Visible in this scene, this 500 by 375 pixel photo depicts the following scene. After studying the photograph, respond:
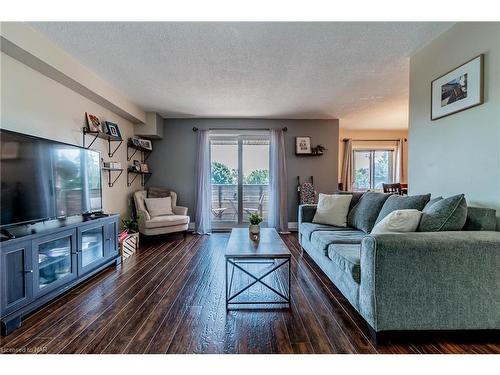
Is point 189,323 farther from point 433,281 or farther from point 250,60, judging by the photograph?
point 250,60

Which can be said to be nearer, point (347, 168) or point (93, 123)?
point (93, 123)

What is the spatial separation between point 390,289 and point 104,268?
118 inches

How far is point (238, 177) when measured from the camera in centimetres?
567

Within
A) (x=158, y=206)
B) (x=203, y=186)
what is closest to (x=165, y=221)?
(x=158, y=206)

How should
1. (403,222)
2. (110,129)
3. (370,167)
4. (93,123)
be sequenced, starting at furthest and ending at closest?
1. (370,167)
2. (110,129)
3. (93,123)
4. (403,222)

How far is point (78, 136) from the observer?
3270 millimetres

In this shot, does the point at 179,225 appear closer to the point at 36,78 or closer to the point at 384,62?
the point at 36,78

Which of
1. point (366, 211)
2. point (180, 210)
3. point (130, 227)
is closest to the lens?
point (366, 211)

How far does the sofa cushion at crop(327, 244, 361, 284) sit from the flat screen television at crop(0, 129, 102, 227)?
8.46ft

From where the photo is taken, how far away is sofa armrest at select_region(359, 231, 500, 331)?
1.59 m

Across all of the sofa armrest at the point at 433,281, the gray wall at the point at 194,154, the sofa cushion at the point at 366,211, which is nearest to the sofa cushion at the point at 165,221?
the gray wall at the point at 194,154

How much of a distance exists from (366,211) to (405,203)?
0.66 metres

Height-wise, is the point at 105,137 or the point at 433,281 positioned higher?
the point at 105,137

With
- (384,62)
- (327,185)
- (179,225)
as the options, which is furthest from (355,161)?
(179,225)
